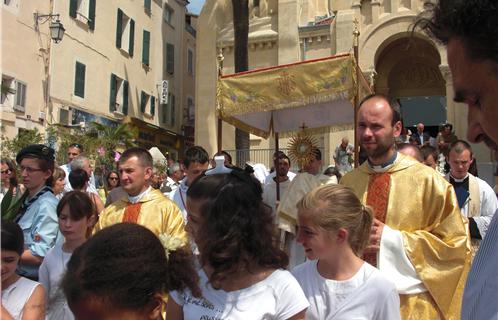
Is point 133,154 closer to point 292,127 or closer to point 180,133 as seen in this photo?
point 292,127

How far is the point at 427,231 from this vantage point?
3.44 metres

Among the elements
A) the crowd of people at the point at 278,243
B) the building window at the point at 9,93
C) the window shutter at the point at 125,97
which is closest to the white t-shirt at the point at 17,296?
the crowd of people at the point at 278,243

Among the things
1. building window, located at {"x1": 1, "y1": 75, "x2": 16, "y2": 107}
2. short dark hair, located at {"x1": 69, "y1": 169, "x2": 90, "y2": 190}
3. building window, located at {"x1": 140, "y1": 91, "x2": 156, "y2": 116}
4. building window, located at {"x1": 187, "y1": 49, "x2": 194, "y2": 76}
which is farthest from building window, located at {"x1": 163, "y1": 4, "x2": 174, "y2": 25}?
short dark hair, located at {"x1": 69, "y1": 169, "x2": 90, "y2": 190}

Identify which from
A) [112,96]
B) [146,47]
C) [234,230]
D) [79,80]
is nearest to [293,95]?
[234,230]

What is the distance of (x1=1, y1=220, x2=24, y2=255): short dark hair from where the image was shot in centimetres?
333

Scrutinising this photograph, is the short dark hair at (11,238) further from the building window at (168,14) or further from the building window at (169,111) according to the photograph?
the building window at (168,14)

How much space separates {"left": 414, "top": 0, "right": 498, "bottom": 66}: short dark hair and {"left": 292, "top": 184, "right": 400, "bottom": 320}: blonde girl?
1.53 m

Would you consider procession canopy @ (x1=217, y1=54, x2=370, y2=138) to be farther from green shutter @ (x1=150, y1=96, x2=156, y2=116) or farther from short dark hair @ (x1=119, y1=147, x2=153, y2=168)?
green shutter @ (x1=150, y1=96, x2=156, y2=116)

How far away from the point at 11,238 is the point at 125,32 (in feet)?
78.5

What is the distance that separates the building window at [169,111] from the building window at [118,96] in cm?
479

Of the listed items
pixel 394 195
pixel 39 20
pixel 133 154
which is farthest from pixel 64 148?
pixel 394 195

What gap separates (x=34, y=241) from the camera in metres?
4.39

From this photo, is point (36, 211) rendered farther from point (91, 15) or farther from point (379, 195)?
point (91, 15)

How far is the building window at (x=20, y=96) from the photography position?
17.4m
